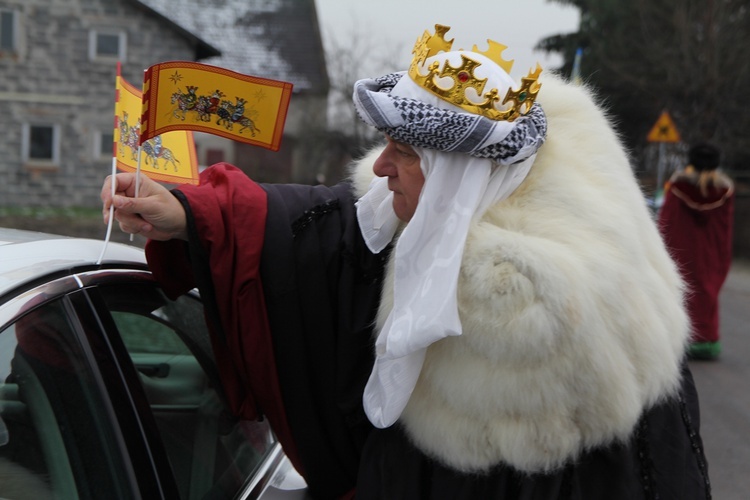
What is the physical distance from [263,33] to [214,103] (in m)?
29.2

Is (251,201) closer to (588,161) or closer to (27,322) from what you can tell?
(27,322)

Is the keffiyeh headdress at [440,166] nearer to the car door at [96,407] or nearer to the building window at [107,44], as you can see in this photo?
the car door at [96,407]

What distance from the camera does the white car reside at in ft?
4.55

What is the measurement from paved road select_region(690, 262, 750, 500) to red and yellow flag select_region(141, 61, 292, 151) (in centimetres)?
320

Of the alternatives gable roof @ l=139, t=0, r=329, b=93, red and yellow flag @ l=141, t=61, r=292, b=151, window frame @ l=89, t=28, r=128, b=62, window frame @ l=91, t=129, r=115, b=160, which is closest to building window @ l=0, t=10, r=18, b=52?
window frame @ l=89, t=28, r=128, b=62

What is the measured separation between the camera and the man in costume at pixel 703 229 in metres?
6.54

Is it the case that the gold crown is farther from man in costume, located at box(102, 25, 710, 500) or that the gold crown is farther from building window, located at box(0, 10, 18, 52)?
building window, located at box(0, 10, 18, 52)

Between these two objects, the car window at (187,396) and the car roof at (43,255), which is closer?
the car roof at (43,255)

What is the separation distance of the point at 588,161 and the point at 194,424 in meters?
1.12

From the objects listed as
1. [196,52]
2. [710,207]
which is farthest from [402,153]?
[196,52]

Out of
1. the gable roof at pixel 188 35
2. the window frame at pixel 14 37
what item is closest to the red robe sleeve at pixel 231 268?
the gable roof at pixel 188 35

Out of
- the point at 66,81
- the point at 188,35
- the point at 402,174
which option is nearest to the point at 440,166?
the point at 402,174

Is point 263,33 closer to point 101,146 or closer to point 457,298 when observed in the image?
point 101,146

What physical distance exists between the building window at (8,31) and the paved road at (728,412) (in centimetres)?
2118
